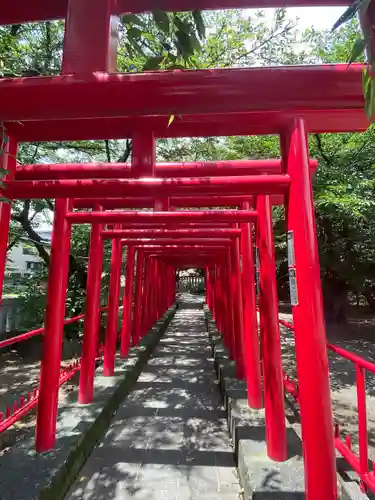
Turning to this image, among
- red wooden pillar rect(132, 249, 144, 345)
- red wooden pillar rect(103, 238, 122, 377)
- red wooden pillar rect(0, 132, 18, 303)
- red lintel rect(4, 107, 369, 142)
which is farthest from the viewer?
red wooden pillar rect(132, 249, 144, 345)

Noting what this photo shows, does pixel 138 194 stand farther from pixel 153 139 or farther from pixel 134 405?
pixel 134 405

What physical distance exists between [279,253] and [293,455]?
750 cm

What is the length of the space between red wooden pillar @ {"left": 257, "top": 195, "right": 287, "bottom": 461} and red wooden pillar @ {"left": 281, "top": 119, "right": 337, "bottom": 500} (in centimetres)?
84

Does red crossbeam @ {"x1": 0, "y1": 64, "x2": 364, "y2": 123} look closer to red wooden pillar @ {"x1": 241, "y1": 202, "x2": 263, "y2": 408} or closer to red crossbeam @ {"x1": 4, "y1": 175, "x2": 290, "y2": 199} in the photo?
red crossbeam @ {"x1": 4, "y1": 175, "x2": 290, "y2": 199}

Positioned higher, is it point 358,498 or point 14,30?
point 14,30

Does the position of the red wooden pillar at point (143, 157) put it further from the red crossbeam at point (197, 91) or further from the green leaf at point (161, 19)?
the green leaf at point (161, 19)

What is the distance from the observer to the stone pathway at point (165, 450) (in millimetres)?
2955

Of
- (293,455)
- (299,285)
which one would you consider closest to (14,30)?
(299,285)

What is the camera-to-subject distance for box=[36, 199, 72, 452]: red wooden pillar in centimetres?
306

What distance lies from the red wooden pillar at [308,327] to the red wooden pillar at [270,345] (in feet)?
2.76

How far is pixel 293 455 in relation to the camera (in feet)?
9.47

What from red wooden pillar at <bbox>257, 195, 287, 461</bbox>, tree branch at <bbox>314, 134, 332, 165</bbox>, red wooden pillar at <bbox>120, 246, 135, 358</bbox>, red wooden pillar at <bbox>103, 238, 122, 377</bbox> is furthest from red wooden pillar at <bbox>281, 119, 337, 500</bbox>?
tree branch at <bbox>314, 134, 332, 165</bbox>

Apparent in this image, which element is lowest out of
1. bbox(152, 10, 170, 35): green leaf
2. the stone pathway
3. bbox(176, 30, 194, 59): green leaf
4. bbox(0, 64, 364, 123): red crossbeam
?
the stone pathway

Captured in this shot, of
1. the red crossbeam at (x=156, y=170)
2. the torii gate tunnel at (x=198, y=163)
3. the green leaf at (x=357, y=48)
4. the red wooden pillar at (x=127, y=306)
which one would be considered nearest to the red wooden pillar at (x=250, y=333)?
the torii gate tunnel at (x=198, y=163)
